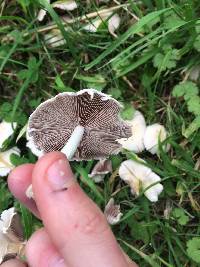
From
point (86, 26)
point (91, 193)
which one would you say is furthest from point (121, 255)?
Answer: point (86, 26)

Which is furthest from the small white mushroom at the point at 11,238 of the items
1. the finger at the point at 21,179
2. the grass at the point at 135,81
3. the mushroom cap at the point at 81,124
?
the finger at the point at 21,179

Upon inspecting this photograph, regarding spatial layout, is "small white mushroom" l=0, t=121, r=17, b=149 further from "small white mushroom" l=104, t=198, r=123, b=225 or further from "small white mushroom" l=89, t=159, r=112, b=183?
"small white mushroom" l=104, t=198, r=123, b=225

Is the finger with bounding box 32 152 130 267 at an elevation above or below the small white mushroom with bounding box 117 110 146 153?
above

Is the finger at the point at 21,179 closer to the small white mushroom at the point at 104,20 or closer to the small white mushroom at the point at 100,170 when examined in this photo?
the small white mushroom at the point at 100,170

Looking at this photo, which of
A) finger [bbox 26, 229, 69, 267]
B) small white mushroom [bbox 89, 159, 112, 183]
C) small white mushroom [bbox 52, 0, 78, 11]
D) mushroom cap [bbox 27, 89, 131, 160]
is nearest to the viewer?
finger [bbox 26, 229, 69, 267]

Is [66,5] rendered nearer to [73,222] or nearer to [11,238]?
[11,238]

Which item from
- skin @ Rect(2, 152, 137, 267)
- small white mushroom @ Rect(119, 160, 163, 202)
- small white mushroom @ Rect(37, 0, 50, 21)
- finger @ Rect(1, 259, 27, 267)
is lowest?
small white mushroom @ Rect(119, 160, 163, 202)

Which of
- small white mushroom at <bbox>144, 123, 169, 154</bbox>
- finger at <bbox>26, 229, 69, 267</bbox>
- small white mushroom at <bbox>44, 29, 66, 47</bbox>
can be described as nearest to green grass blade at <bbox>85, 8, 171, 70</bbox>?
small white mushroom at <bbox>44, 29, 66, 47</bbox>

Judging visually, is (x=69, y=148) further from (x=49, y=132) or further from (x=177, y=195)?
(x=177, y=195)

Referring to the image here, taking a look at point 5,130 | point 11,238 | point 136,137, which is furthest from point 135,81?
point 11,238
